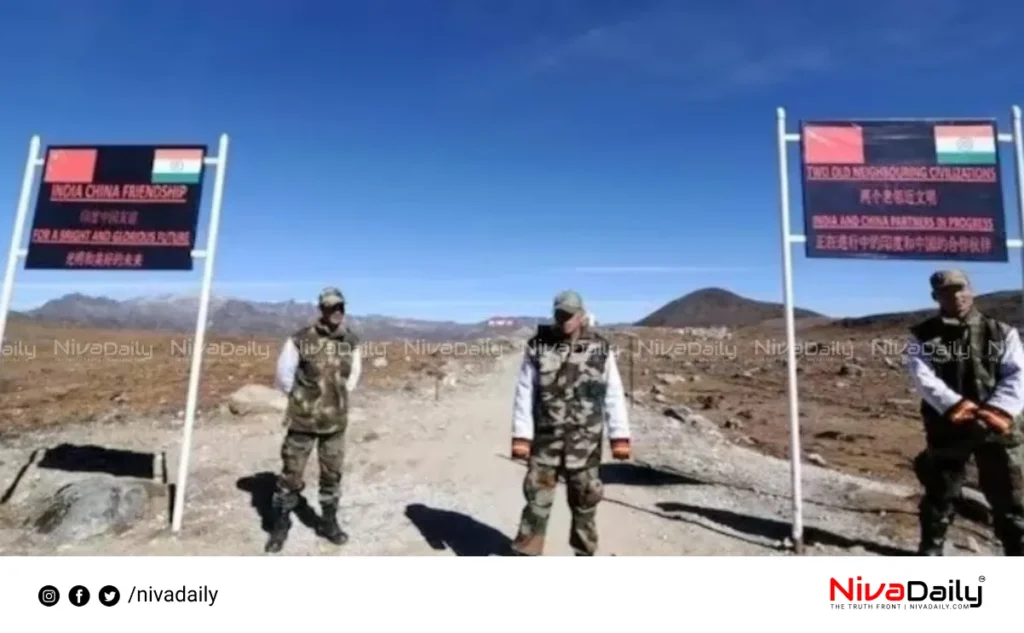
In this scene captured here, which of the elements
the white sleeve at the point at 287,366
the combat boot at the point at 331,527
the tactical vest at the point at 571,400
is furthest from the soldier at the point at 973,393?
the white sleeve at the point at 287,366

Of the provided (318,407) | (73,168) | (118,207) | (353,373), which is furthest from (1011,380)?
(73,168)

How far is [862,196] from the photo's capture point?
3.84 m

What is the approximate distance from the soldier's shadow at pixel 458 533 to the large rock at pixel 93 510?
1.89 m

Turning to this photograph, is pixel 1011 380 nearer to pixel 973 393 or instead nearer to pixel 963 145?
pixel 973 393

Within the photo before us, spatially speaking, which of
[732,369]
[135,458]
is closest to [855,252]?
[135,458]

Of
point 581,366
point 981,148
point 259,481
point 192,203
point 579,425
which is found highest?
point 981,148

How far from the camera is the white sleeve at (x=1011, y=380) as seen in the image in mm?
3129

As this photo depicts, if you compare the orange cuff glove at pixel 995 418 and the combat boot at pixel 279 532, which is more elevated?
the orange cuff glove at pixel 995 418

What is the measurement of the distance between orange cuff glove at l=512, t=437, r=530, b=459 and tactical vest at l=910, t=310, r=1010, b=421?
2249mm

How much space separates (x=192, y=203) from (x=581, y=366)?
2.93 metres

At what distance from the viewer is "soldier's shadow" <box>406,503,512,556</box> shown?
4000 millimetres
